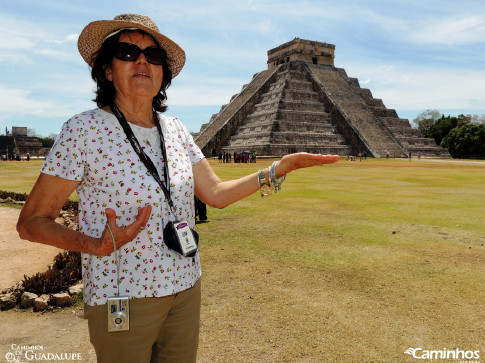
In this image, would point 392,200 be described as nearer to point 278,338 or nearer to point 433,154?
point 278,338

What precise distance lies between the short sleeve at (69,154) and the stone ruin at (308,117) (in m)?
37.2

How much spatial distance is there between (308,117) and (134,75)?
44764 mm

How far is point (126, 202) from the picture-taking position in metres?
1.99

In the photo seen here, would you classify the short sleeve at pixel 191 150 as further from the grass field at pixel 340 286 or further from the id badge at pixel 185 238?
the grass field at pixel 340 286

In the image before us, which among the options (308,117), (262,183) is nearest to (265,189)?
(262,183)

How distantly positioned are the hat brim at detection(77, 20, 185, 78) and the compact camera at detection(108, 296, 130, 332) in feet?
5.07

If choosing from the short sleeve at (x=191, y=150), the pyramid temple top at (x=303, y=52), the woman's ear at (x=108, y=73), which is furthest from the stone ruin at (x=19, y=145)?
the short sleeve at (x=191, y=150)

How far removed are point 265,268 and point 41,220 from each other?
4.21m

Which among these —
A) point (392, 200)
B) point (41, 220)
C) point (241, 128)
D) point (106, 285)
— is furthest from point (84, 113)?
point (241, 128)

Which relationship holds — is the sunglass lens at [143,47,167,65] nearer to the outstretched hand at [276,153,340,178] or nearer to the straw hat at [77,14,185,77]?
the straw hat at [77,14,185,77]

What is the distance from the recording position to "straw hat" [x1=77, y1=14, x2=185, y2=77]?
2205 millimetres

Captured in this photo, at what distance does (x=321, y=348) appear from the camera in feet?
11.5

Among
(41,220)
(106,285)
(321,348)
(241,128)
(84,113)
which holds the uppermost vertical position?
(241,128)

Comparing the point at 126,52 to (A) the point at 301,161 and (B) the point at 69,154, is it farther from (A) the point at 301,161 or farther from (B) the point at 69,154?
(A) the point at 301,161
